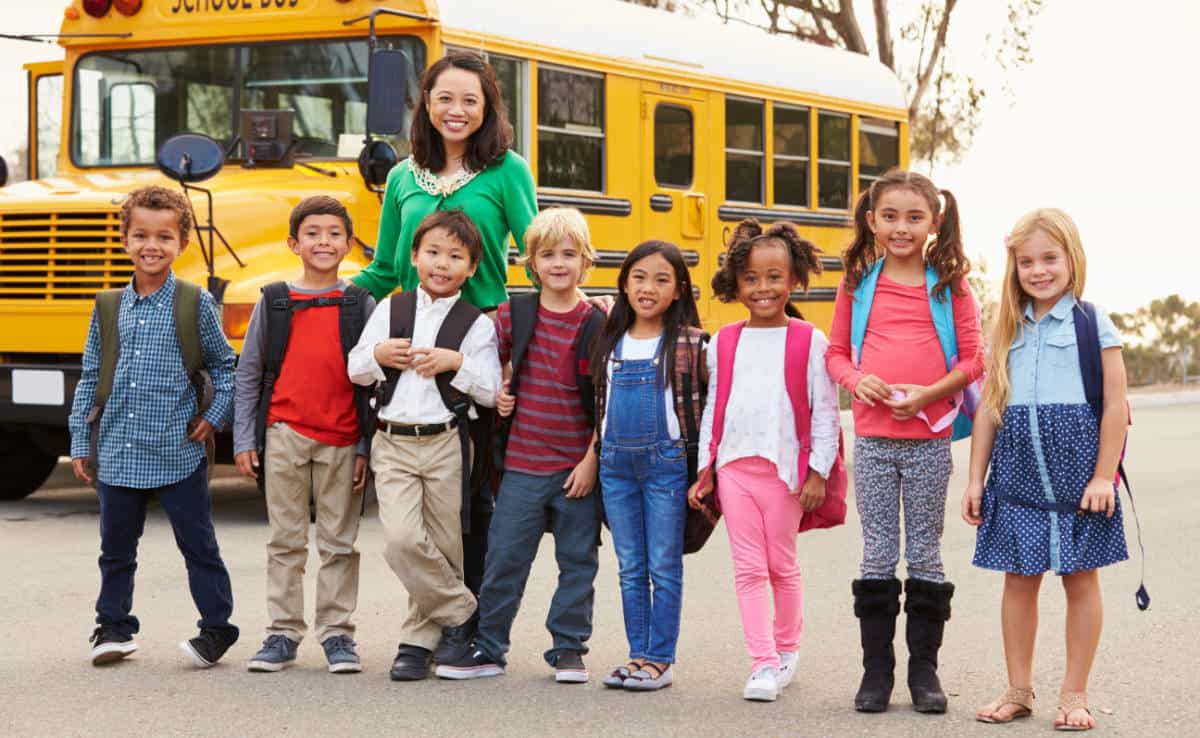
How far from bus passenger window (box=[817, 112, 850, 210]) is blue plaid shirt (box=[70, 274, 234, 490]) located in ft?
23.8

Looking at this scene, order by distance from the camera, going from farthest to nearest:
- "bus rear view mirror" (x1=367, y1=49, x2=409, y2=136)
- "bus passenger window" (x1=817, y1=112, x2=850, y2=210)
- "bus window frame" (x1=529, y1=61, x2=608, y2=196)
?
"bus passenger window" (x1=817, y1=112, x2=850, y2=210), "bus window frame" (x1=529, y1=61, x2=608, y2=196), "bus rear view mirror" (x1=367, y1=49, x2=409, y2=136)

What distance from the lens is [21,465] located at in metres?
10.1

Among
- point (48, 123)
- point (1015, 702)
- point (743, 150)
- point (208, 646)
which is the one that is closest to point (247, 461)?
point (208, 646)

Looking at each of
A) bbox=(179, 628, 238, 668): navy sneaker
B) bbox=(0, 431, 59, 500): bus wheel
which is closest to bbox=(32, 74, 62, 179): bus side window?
bbox=(0, 431, 59, 500): bus wheel

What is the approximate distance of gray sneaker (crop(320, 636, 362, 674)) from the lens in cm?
536

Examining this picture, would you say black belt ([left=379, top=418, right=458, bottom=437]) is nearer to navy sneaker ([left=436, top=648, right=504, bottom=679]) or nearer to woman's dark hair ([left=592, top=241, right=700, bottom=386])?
woman's dark hair ([left=592, top=241, right=700, bottom=386])

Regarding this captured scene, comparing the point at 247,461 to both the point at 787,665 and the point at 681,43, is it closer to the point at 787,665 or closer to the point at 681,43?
the point at 787,665

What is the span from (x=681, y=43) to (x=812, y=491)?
6239mm

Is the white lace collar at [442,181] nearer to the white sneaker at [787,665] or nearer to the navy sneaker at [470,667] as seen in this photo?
the navy sneaker at [470,667]

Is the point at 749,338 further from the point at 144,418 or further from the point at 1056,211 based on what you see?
the point at 144,418

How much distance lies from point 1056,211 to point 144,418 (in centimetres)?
256

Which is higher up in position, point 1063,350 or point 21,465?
point 1063,350

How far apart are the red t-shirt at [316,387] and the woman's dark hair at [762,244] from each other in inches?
43.3

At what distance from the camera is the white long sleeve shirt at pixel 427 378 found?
529 cm
